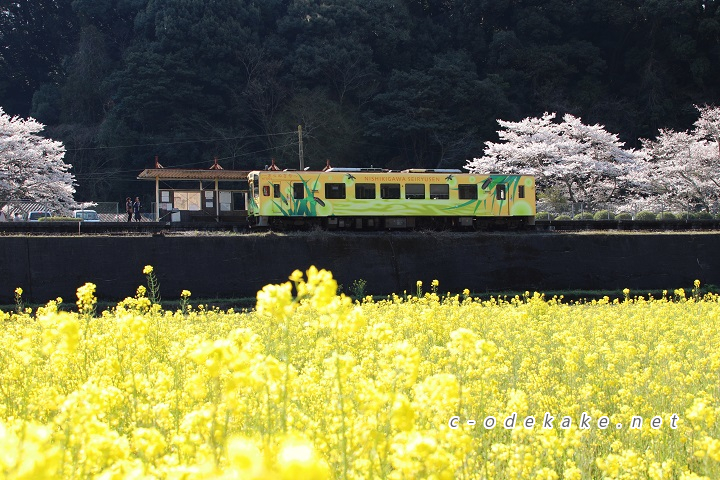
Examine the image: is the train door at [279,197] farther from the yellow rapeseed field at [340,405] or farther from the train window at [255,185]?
the yellow rapeseed field at [340,405]

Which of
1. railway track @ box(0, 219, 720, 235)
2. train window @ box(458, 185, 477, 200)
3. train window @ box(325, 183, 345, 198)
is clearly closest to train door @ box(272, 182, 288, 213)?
railway track @ box(0, 219, 720, 235)

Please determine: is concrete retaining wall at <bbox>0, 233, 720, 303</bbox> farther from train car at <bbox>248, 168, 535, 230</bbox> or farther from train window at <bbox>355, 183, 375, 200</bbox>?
train window at <bbox>355, 183, 375, 200</bbox>

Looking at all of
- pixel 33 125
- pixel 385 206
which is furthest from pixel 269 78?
pixel 385 206

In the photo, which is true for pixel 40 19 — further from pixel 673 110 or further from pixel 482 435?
pixel 482 435

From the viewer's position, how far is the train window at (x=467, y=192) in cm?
2130

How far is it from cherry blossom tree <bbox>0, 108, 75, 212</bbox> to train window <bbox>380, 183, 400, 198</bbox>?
16.2 metres

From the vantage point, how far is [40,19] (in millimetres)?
49469

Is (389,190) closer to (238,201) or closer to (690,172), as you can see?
(238,201)

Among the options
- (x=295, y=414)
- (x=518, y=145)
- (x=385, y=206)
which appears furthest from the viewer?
(x=518, y=145)

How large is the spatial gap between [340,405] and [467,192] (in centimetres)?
1929

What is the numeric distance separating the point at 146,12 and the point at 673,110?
33591 mm

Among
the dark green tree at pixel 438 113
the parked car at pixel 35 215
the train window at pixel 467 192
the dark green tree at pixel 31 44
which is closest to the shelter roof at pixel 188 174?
the parked car at pixel 35 215

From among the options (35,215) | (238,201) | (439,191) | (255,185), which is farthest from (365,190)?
(35,215)

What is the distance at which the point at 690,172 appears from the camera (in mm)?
32125
